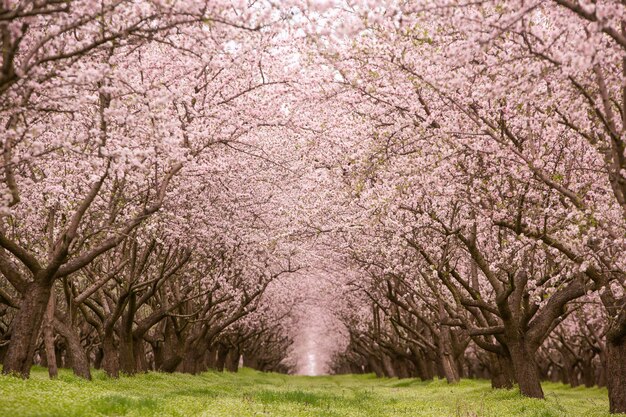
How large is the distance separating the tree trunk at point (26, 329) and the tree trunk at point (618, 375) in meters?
17.2

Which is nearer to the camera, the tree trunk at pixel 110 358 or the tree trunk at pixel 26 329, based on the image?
the tree trunk at pixel 26 329

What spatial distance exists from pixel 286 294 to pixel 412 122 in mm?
39945

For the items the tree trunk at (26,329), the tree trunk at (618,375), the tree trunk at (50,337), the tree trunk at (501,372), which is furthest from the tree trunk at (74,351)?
the tree trunk at (618,375)

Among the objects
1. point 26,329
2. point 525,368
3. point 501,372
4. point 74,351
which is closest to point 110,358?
point 74,351

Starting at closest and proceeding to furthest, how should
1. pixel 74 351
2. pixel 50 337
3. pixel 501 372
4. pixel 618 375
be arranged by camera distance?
1. pixel 618 375
2. pixel 50 337
3. pixel 74 351
4. pixel 501 372

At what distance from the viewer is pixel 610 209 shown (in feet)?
57.3

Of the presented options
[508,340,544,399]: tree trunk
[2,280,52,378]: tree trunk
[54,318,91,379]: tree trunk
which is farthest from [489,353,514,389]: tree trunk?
[2,280,52,378]: tree trunk

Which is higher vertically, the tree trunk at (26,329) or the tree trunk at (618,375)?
the tree trunk at (26,329)

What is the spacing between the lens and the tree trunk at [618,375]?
19297 mm

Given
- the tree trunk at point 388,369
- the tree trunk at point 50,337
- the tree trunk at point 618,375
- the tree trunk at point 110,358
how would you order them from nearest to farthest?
the tree trunk at point 618,375
the tree trunk at point 50,337
the tree trunk at point 110,358
the tree trunk at point 388,369

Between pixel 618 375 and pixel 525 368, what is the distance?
13.3ft

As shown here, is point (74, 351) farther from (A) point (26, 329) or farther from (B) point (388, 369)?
(B) point (388, 369)

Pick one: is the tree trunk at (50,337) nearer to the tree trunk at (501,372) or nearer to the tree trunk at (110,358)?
the tree trunk at (110,358)

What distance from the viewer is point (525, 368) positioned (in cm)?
2314
